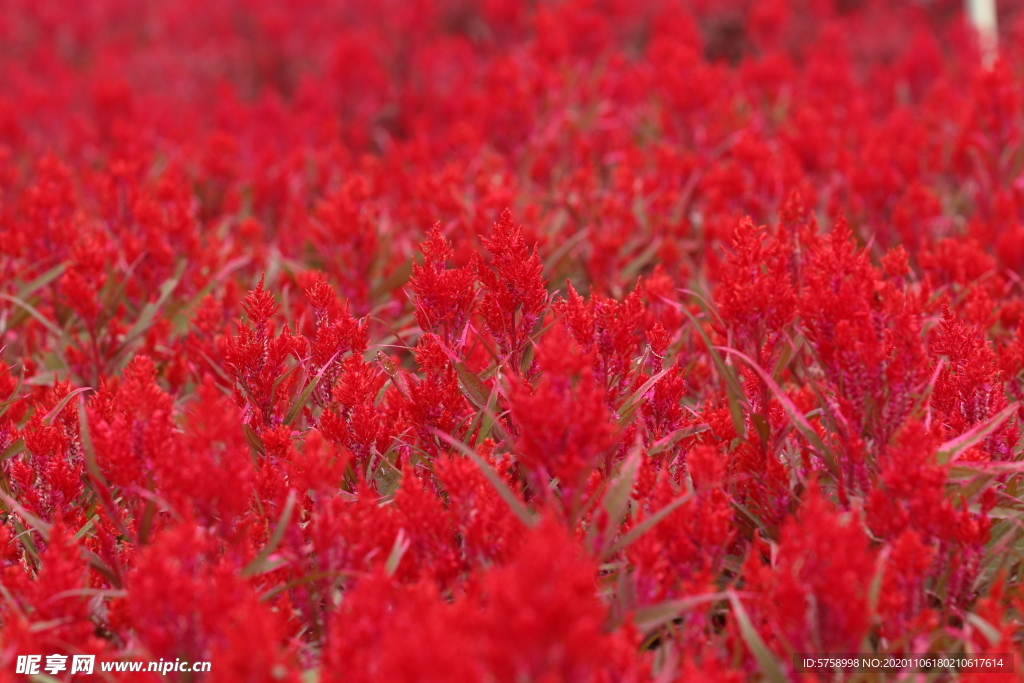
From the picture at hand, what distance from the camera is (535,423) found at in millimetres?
1187

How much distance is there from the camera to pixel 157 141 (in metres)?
3.71

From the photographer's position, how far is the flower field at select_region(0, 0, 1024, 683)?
1110mm

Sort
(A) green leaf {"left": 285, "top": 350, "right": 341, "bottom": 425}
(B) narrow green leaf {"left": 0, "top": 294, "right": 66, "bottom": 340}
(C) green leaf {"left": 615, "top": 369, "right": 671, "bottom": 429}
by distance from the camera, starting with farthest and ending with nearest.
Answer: (B) narrow green leaf {"left": 0, "top": 294, "right": 66, "bottom": 340} < (A) green leaf {"left": 285, "top": 350, "right": 341, "bottom": 425} < (C) green leaf {"left": 615, "top": 369, "right": 671, "bottom": 429}

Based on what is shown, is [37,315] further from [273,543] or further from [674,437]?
[674,437]

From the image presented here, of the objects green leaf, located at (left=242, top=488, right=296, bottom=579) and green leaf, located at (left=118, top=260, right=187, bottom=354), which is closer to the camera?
green leaf, located at (left=242, top=488, right=296, bottom=579)

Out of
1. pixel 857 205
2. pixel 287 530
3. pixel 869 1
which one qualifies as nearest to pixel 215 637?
pixel 287 530

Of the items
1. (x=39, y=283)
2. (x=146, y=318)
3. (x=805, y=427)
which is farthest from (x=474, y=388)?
(x=39, y=283)

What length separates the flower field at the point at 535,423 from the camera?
1110 mm

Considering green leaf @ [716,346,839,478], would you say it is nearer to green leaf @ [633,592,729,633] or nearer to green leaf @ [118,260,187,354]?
green leaf @ [633,592,729,633]

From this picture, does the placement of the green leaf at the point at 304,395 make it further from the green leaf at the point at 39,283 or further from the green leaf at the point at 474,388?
the green leaf at the point at 39,283

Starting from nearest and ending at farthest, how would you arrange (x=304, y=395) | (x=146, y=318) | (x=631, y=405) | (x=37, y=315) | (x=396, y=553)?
(x=396, y=553)
(x=631, y=405)
(x=304, y=395)
(x=37, y=315)
(x=146, y=318)

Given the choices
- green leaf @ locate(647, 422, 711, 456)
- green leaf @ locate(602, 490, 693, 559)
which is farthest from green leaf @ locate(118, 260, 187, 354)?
green leaf @ locate(602, 490, 693, 559)

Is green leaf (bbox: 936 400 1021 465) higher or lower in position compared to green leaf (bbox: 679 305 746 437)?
lower

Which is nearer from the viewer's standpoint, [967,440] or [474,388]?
[967,440]
